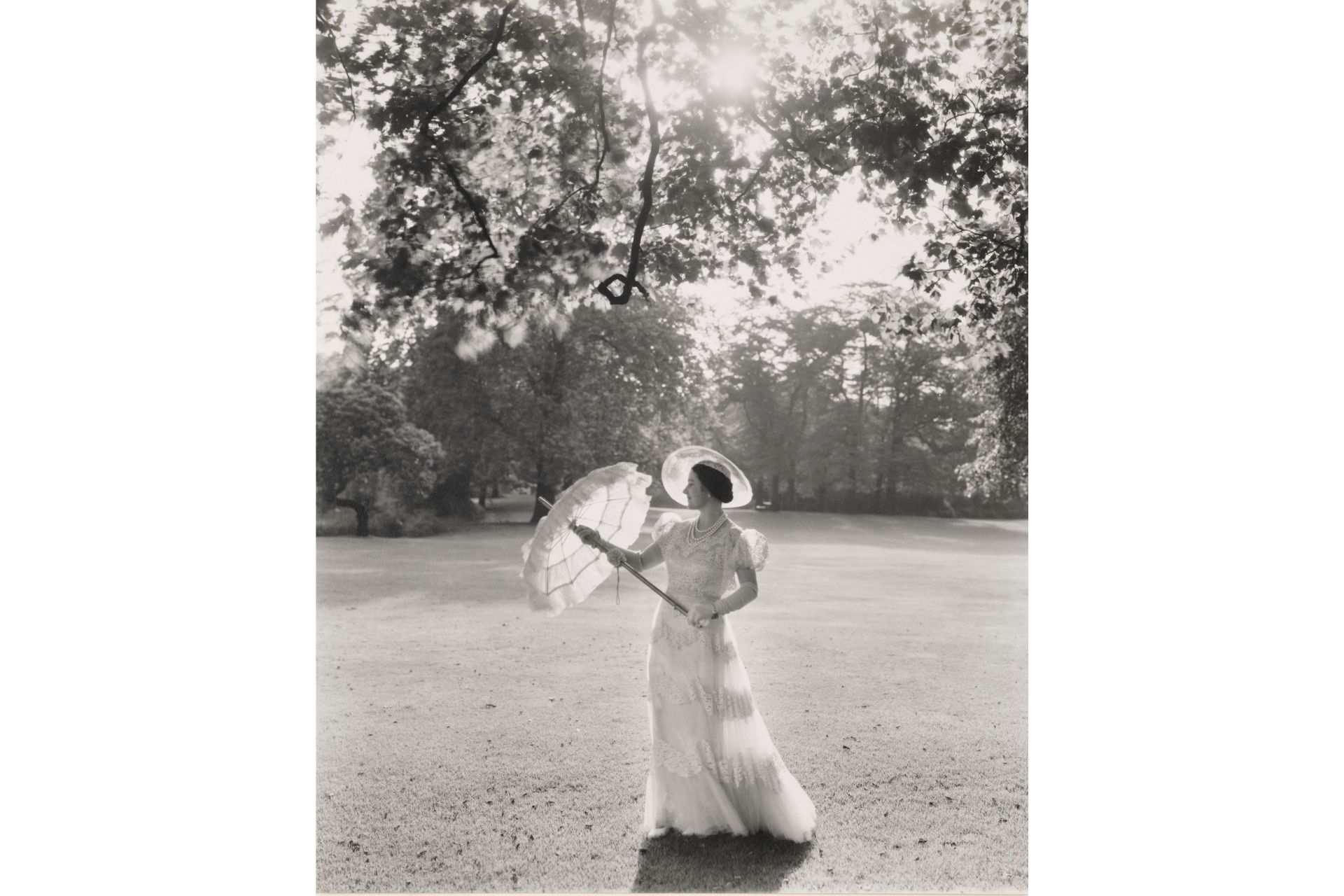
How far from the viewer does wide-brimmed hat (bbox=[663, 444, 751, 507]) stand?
2838 mm

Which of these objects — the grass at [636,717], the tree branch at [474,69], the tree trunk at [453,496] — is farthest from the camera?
the tree trunk at [453,496]

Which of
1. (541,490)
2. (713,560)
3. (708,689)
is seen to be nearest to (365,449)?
(541,490)

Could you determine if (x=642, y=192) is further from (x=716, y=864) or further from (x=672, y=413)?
(x=716, y=864)

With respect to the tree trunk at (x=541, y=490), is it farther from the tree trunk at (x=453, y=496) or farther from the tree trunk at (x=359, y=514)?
the tree trunk at (x=359, y=514)

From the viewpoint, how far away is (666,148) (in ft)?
12.4

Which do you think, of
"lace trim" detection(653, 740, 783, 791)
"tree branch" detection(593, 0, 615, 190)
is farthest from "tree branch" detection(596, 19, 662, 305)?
"lace trim" detection(653, 740, 783, 791)

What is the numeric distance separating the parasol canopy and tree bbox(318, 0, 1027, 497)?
3.91 feet

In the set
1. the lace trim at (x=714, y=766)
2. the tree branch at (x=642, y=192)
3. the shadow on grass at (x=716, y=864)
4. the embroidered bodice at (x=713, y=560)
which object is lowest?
the shadow on grass at (x=716, y=864)

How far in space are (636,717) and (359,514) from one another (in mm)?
1587

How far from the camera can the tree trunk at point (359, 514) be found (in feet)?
13.2

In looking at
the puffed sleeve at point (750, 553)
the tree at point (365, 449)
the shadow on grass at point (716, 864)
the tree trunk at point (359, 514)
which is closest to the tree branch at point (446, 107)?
the tree at point (365, 449)
